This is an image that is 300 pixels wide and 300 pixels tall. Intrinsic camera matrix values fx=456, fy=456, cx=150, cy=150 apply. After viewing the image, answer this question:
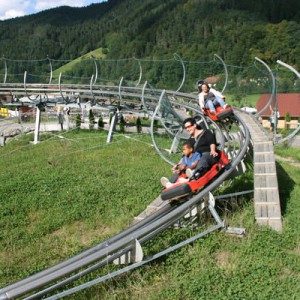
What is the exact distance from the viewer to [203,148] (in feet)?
22.3

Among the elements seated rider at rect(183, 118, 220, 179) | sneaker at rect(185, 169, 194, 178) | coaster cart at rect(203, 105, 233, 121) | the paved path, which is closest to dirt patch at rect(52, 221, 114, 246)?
sneaker at rect(185, 169, 194, 178)

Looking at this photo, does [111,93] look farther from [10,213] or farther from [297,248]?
[297,248]

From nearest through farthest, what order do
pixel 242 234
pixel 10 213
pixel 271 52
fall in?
pixel 242 234
pixel 10 213
pixel 271 52

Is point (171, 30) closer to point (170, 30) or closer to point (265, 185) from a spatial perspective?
point (170, 30)

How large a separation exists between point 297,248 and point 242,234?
28.3 inches

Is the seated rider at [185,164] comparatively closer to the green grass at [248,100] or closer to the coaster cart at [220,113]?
the coaster cart at [220,113]

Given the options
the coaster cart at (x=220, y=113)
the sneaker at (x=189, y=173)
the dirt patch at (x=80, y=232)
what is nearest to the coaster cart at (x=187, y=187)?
the sneaker at (x=189, y=173)

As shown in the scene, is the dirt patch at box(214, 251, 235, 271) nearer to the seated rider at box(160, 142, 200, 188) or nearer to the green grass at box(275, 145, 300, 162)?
the seated rider at box(160, 142, 200, 188)

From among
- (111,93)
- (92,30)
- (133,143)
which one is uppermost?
(92,30)

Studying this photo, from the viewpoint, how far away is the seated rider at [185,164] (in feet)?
21.6

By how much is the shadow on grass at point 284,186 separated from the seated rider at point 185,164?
→ 1.73 metres

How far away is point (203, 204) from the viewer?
20.7ft

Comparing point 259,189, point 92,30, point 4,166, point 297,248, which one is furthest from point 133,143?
point 92,30

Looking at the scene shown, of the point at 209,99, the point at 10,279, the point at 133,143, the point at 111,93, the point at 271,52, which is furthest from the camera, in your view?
the point at 271,52
